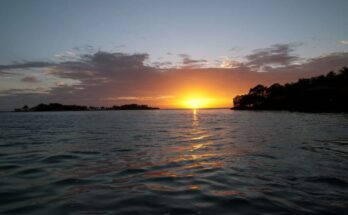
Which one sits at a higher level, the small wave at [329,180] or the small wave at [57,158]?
the small wave at [329,180]

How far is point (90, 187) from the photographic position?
7887 mm

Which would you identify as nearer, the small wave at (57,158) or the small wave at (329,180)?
the small wave at (329,180)

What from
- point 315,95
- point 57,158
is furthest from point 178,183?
point 315,95

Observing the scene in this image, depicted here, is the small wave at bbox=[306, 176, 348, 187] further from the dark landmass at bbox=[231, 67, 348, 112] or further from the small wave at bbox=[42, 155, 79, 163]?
the dark landmass at bbox=[231, 67, 348, 112]

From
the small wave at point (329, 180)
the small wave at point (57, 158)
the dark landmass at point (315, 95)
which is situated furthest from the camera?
Answer: the dark landmass at point (315, 95)

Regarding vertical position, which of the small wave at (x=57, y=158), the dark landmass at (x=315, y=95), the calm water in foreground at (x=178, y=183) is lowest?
the small wave at (x=57, y=158)

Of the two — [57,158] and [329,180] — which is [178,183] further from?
[57,158]

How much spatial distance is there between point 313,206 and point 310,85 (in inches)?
5684

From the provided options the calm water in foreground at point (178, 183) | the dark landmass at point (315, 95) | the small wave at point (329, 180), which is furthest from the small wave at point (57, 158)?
the dark landmass at point (315, 95)

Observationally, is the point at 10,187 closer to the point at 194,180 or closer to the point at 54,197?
the point at 54,197

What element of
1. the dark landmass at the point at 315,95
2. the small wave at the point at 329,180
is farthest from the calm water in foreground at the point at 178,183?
the dark landmass at the point at 315,95

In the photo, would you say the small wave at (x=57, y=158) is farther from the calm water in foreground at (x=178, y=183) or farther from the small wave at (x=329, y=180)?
the small wave at (x=329, y=180)

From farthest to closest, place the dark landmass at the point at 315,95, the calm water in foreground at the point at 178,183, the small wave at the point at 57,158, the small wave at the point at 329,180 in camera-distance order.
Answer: the dark landmass at the point at 315,95 < the small wave at the point at 57,158 < the small wave at the point at 329,180 < the calm water in foreground at the point at 178,183

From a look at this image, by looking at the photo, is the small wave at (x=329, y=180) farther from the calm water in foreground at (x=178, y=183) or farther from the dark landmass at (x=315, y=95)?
the dark landmass at (x=315, y=95)
